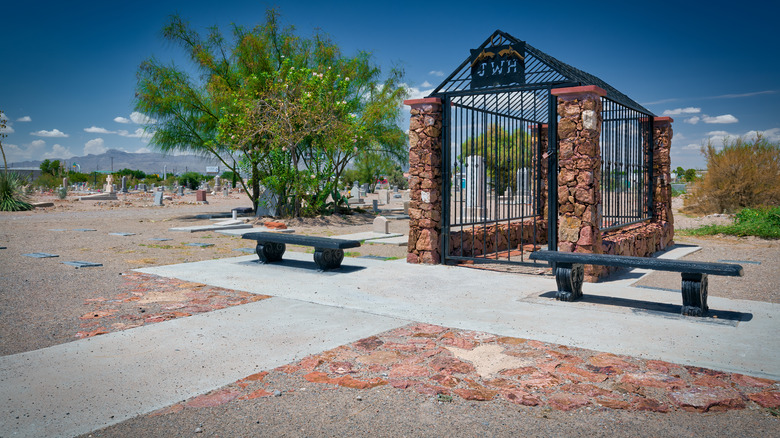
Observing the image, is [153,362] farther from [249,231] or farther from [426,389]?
[249,231]

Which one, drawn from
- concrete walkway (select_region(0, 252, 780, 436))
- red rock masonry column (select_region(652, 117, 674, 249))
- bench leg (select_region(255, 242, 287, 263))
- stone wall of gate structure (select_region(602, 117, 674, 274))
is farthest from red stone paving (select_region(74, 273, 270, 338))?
red rock masonry column (select_region(652, 117, 674, 249))

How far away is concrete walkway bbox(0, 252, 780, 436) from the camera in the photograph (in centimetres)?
353

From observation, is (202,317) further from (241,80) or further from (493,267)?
(241,80)

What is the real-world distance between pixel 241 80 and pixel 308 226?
7277 millimetres

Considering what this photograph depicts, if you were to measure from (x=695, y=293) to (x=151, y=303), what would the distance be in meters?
5.53

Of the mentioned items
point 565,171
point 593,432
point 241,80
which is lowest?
point 593,432

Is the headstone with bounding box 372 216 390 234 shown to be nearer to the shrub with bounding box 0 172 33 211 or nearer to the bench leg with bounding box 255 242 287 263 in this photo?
the bench leg with bounding box 255 242 287 263

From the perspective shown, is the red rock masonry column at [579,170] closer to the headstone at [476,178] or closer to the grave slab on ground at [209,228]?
the headstone at [476,178]

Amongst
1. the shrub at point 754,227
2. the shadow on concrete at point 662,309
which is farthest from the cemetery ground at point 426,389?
the shrub at point 754,227

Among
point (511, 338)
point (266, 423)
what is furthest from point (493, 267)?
point (266, 423)

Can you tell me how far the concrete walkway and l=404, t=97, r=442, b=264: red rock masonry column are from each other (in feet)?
4.15

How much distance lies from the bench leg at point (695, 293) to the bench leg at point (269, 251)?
5827 mm

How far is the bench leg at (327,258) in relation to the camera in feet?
26.9

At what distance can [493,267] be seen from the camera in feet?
29.3
